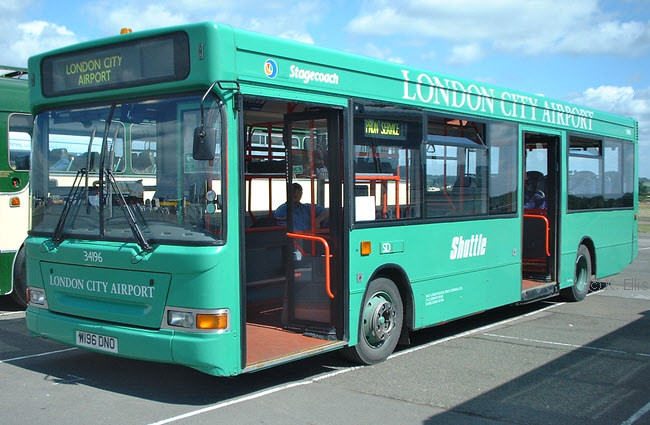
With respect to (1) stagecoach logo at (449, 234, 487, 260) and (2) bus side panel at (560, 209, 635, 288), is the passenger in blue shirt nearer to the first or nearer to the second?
(1) stagecoach logo at (449, 234, 487, 260)

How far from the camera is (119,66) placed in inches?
245

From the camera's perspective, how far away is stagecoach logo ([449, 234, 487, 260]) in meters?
8.53

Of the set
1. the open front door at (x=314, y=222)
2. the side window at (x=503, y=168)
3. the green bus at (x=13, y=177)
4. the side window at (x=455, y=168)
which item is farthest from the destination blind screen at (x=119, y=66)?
the side window at (x=503, y=168)

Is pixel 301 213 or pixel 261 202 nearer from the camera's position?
pixel 301 213

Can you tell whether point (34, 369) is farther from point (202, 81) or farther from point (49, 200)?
point (202, 81)

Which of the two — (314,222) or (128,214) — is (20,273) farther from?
(314,222)

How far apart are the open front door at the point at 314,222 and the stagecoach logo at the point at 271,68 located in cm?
87

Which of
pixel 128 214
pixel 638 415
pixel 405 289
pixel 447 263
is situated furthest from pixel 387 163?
pixel 638 415

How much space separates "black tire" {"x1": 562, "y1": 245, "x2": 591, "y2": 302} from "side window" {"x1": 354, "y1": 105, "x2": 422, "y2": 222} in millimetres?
4999

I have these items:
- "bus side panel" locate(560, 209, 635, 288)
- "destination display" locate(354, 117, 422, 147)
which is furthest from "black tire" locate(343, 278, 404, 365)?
"bus side panel" locate(560, 209, 635, 288)

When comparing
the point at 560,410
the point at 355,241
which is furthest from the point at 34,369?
the point at 560,410

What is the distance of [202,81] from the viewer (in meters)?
5.66

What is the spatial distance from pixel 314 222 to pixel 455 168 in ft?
7.56

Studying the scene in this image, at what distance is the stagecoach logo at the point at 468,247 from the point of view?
28.0ft
